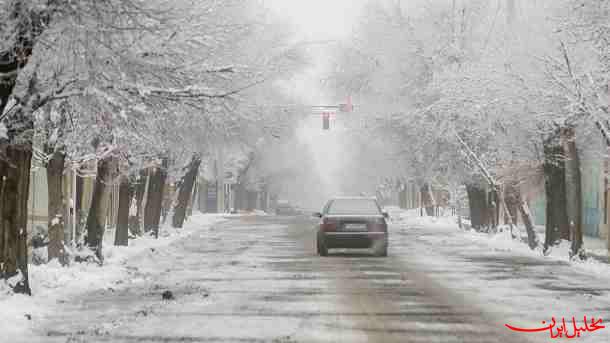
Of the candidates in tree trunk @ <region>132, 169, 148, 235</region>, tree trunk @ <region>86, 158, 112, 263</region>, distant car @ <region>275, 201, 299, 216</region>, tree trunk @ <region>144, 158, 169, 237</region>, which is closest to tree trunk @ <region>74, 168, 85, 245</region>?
tree trunk @ <region>86, 158, 112, 263</region>

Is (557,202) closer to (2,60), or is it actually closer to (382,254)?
(382,254)

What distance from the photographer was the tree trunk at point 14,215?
15227 millimetres

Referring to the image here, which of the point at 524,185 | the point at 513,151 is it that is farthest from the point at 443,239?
the point at 513,151

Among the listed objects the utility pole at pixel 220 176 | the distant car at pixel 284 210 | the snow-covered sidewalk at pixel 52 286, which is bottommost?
the snow-covered sidewalk at pixel 52 286

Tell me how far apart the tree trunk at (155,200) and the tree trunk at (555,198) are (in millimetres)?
13057

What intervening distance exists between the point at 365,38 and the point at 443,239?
13.2m

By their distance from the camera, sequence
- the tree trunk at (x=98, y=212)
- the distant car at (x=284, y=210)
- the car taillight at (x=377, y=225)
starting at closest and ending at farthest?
1. the tree trunk at (x=98, y=212)
2. the car taillight at (x=377, y=225)
3. the distant car at (x=284, y=210)

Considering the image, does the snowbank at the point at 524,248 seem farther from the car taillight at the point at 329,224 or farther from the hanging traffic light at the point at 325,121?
the hanging traffic light at the point at 325,121

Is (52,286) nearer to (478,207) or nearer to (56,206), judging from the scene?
(56,206)

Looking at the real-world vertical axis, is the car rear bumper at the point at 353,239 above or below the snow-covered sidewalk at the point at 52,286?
above

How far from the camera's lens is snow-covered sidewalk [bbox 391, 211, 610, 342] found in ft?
48.9

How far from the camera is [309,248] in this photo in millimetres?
33312

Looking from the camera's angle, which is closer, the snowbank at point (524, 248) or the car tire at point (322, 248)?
the snowbank at point (524, 248)

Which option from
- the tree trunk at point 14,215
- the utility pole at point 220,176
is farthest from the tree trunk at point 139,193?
the tree trunk at point 14,215
